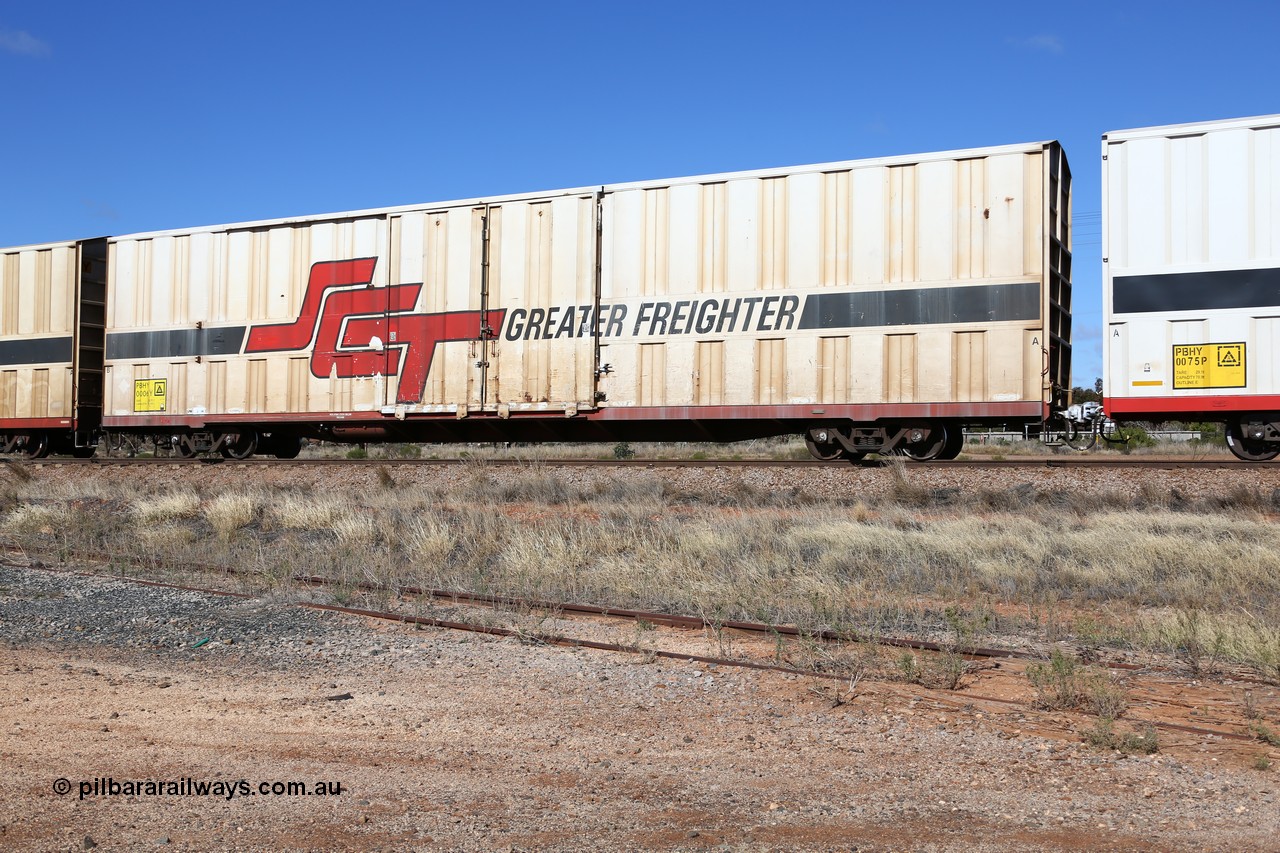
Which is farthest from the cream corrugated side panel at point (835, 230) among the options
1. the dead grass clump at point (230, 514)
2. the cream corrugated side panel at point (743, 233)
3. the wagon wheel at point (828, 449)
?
the dead grass clump at point (230, 514)

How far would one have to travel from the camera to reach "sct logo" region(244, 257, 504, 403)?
15422 millimetres

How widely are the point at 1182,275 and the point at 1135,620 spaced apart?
706 cm

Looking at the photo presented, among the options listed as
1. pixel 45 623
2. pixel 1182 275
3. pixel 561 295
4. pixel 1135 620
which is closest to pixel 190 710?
pixel 45 623

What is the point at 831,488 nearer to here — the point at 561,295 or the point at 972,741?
the point at 561,295

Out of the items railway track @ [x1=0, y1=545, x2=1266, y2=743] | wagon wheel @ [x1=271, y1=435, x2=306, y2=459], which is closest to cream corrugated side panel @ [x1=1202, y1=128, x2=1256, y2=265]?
railway track @ [x1=0, y1=545, x2=1266, y2=743]

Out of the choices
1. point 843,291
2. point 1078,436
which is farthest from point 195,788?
point 1078,436

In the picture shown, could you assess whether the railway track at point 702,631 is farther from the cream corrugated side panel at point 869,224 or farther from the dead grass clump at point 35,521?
the cream corrugated side panel at point 869,224

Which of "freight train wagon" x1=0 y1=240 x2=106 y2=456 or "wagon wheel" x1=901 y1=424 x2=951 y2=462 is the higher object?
"freight train wagon" x1=0 y1=240 x2=106 y2=456

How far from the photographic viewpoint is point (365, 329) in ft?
52.2

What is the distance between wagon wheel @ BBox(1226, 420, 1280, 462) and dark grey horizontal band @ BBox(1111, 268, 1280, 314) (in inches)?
63.0

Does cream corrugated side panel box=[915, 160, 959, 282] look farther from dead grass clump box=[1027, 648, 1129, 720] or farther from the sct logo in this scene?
dead grass clump box=[1027, 648, 1129, 720]

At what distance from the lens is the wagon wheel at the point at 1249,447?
12344 mm

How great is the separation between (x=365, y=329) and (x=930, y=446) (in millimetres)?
8905

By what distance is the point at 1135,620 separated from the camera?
646cm
